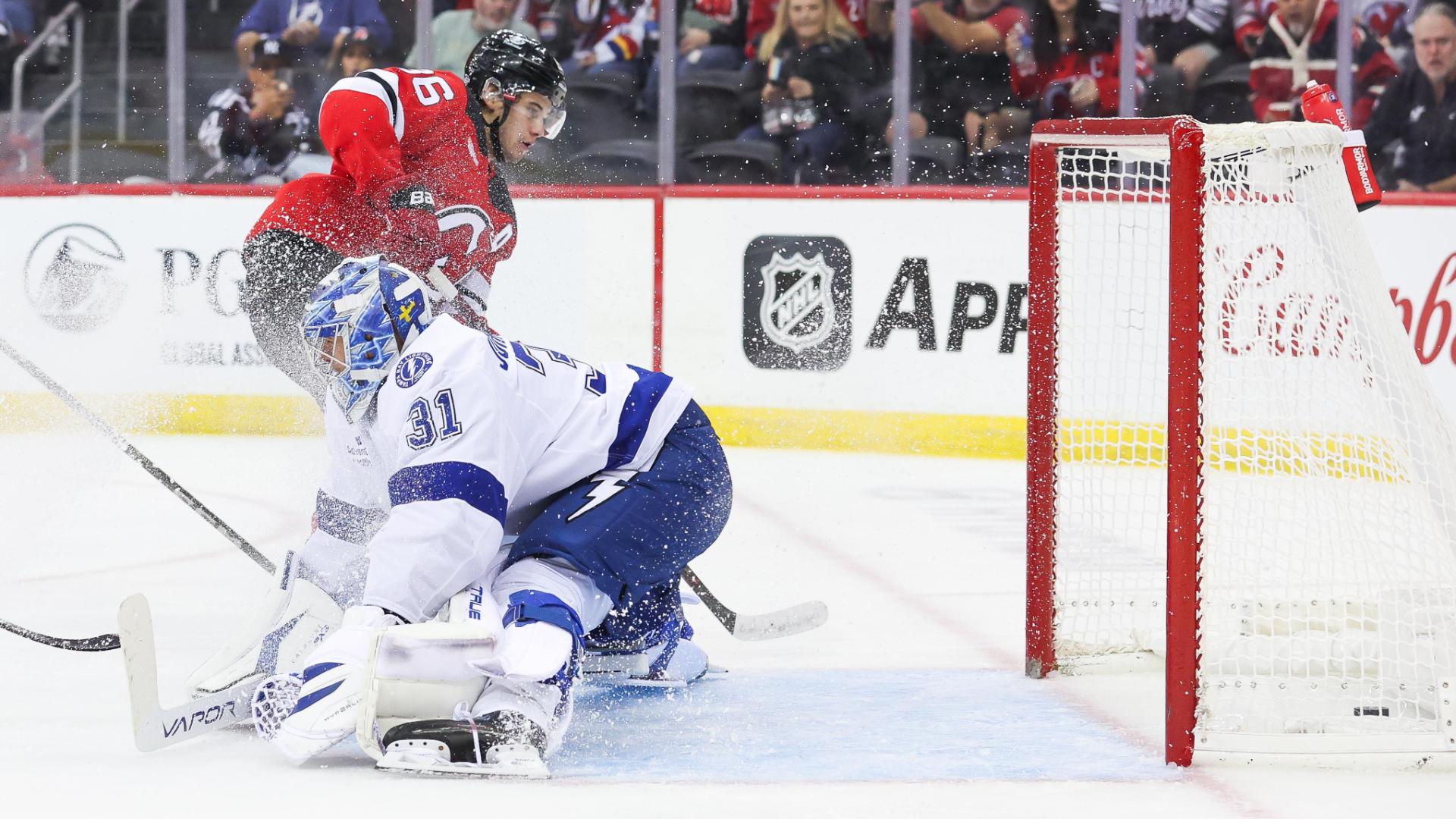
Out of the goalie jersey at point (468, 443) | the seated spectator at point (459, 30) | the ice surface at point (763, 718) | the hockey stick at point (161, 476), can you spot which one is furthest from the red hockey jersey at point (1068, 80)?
the goalie jersey at point (468, 443)

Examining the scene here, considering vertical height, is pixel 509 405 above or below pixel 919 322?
above

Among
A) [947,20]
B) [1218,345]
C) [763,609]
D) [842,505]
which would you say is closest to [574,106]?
[947,20]

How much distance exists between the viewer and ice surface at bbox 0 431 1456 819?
2057 mm

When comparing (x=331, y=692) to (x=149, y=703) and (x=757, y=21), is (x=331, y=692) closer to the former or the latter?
(x=149, y=703)

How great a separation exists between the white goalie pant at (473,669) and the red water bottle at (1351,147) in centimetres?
122

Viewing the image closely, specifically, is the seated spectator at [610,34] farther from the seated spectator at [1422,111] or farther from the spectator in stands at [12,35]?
the seated spectator at [1422,111]

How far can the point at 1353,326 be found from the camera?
2410 mm

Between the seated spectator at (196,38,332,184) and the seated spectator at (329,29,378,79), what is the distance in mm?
215

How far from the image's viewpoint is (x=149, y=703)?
2.19 meters

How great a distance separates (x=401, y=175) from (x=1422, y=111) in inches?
161

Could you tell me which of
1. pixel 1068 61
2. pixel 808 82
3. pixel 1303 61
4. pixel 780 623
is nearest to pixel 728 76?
pixel 808 82

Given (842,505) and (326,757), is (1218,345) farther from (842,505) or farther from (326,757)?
(842,505)

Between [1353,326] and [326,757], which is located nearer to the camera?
[326,757]

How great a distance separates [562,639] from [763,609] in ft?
4.44
